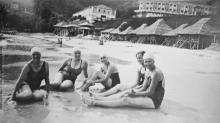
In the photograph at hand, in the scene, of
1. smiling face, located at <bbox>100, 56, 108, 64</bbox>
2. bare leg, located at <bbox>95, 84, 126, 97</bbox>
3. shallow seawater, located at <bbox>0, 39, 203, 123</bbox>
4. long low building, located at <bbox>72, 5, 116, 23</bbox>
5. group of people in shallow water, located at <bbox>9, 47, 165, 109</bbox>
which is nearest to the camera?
shallow seawater, located at <bbox>0, 39, 203, 123</bbox>

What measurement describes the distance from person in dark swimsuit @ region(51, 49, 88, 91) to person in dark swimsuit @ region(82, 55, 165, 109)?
1.11 feet

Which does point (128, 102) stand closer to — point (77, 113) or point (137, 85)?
point (137, 85)

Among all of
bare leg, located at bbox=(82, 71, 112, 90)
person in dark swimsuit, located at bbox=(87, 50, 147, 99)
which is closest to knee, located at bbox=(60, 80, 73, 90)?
bare leg, located at bbox=(82, 71, 112, 90)

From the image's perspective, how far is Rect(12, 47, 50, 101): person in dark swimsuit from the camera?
1.78 m

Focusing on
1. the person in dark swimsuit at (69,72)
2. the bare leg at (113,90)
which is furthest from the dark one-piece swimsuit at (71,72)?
the bare leg at (113,90)

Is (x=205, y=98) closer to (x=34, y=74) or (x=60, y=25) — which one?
(x=34, y=74)

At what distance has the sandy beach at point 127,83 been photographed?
1.67m

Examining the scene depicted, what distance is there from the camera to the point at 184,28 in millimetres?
4965

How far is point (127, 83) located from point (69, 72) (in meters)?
0.48

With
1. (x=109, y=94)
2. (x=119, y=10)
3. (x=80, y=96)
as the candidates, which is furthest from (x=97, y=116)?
(x=119, y=10)

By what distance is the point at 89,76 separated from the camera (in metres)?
2.20

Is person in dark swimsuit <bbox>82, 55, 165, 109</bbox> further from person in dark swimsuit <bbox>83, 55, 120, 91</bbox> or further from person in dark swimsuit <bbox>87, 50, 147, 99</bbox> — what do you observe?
person in dark swimsuit <bbox>83, 55, 120, 91</bbox>

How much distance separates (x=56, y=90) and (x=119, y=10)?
0.88 meters

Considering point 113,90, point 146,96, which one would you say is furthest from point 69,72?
point 146,96
